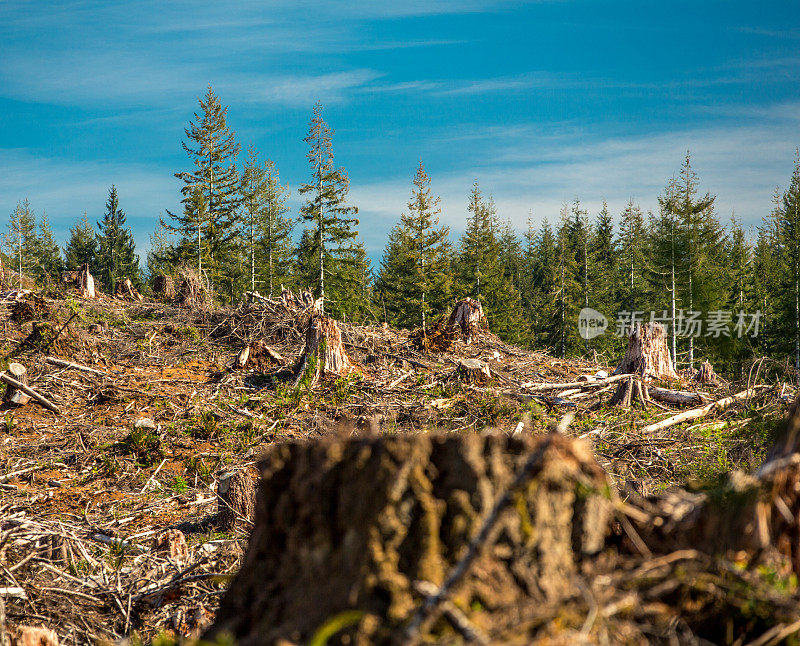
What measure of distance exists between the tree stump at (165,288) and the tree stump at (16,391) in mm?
9156

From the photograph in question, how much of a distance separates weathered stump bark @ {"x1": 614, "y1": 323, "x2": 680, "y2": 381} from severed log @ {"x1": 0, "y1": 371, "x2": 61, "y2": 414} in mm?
11109

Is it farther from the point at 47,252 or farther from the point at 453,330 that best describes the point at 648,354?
the point at 47,252

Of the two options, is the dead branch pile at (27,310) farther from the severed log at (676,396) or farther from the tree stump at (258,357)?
the severed log at (676,396)

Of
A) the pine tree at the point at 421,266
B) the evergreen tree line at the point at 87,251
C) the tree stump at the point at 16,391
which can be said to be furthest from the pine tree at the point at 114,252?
the tree stump at the point at 16,391

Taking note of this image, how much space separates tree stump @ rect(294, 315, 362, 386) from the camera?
11.6 metres

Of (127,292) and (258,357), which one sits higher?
(127,292)

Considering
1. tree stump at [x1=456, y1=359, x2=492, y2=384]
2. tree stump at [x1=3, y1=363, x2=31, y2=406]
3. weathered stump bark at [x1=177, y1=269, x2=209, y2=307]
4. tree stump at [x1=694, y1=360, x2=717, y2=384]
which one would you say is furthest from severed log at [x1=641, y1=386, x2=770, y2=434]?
weathered stump bark at [x1=177, y1=269, x2=209, y2=307]

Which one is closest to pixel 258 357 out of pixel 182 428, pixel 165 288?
pixel 182 428

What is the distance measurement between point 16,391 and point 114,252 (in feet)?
167

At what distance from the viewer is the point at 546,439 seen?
128 cm

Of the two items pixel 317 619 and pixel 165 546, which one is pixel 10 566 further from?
pixel 317 619

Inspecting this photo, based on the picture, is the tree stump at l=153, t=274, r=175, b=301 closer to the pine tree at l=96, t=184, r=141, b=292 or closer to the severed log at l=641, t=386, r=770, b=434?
the severed log at l=641, t=386, r=770, b=434

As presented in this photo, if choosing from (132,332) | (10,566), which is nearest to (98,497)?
(10,566)

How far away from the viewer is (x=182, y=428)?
31.8 ft
